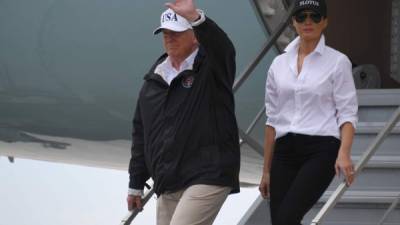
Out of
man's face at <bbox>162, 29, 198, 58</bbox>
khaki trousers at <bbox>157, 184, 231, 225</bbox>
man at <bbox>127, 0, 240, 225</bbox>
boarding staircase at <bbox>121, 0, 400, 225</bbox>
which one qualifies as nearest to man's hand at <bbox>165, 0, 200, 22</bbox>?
man at <bbox>127, 0, 240, 225</bbox>

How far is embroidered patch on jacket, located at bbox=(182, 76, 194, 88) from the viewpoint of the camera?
11.6 ft

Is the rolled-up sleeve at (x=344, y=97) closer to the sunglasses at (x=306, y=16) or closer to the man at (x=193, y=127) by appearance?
the sunglasses at (x=306, y=16)

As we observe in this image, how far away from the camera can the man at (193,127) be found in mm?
3457

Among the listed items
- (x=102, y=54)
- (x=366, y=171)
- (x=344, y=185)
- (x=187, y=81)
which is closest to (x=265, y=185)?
(x=344, y=185)

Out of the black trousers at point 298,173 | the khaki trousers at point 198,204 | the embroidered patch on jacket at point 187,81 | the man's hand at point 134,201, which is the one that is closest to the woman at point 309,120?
the black trousers at point 298,173

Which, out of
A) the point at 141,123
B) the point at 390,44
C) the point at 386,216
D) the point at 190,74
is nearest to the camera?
the point at 190,74

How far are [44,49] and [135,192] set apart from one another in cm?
336

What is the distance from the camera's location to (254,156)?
7473 mm

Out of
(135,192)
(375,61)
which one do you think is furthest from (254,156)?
(135,192)

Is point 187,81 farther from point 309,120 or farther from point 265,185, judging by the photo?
point 265,185

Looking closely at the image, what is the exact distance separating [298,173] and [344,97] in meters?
0.29

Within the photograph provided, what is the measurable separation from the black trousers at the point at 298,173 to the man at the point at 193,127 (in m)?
0.16

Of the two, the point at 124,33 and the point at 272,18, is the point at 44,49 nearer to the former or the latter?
the point at 124,33

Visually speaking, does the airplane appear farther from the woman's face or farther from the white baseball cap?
the white baseball cap
